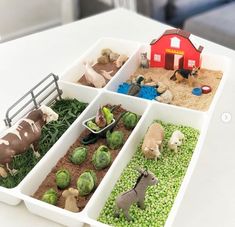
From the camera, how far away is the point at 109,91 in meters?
0.99

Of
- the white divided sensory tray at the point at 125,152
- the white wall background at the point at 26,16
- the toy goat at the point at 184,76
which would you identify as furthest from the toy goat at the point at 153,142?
the white wall background at the point at 26,16

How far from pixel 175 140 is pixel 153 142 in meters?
0.06

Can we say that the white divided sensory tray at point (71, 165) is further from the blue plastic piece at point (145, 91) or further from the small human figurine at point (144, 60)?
the small human figurine at point (144, 60)

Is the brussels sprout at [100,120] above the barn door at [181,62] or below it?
above

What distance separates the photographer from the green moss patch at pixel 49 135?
0.78 meters

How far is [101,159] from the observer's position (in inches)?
31.0

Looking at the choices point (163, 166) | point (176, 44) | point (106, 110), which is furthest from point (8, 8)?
point (163, 166)

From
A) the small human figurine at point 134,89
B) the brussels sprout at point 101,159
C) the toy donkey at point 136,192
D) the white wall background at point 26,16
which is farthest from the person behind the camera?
the white wall background at point 26,16

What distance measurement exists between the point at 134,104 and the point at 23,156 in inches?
11.8

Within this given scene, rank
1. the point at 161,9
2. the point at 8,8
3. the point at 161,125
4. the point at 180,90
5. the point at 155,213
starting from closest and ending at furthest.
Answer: the point at 155,213
the point at 161,125
the point at 180,90
the point at 161,9
the point at 8,8

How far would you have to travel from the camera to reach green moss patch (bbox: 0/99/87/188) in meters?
0.78

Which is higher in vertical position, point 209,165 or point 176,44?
point 176,44

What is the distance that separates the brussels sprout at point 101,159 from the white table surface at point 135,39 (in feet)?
0.49

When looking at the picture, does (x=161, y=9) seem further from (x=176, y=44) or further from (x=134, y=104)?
(x=134, y=104)
